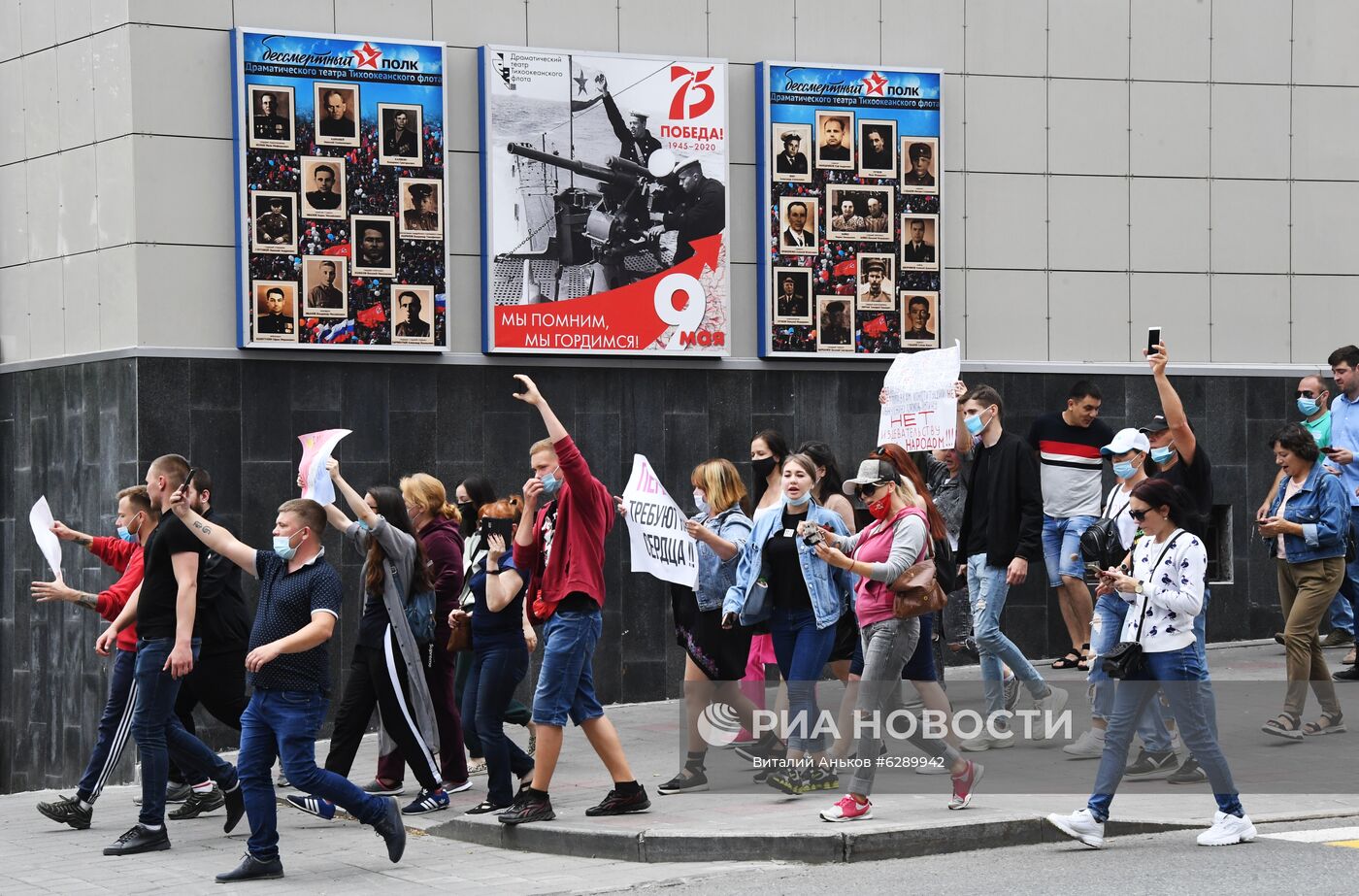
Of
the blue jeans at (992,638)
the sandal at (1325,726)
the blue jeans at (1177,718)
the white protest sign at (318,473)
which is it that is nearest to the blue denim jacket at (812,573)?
the blue jeans at (992,638)

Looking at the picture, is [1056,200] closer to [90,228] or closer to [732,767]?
[732,767]

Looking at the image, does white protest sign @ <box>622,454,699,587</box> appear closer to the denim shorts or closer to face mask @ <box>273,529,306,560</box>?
face mask @ <box>273,529,306,560</box>

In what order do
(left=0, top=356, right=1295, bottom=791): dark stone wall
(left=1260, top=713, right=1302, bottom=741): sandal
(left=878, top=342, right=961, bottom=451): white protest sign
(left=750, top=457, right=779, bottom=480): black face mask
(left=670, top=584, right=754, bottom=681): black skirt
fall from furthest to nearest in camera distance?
(left=0, top=356, right=1295, bottom=791): dark stone wall → (left=878, top=342, right=961, bottom=451): white protest sign → (left=1260, top=713, right=1302, bottom=741): sandal → (left=670, top=584, right=754, bottom=681): black skirt → (left=750, top=457, right=779, bottom=480): black face mask

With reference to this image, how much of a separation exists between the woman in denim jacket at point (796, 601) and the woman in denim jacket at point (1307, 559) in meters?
3.13

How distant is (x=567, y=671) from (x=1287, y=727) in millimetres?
4716

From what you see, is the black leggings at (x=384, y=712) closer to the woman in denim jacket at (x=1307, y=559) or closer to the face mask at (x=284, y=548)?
the face mask at (x=284, y=548)

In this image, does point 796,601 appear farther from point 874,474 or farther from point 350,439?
point 350,439

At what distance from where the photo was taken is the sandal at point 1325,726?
11.2m

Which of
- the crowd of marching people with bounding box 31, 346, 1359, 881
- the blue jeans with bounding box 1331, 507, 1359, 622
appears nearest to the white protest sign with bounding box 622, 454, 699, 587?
the crowd of marching people with bounding box 31, 346, 1359, 881

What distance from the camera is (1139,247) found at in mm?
15812

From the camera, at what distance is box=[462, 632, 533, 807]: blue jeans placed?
32.4 feet

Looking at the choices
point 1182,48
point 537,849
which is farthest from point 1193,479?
point 1182,48

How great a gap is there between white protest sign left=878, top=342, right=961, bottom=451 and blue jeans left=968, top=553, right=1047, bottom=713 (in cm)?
85

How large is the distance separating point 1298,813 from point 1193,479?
2383 mm
